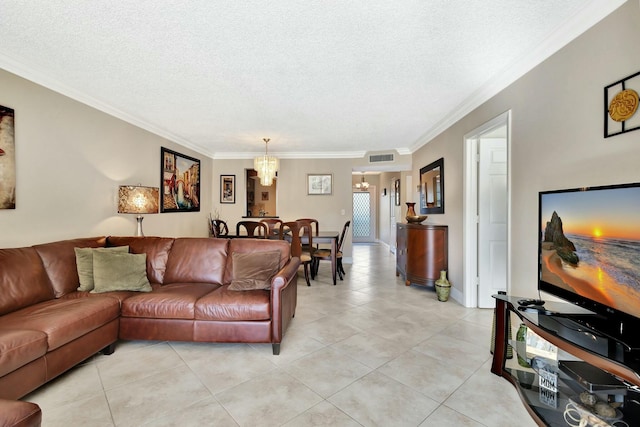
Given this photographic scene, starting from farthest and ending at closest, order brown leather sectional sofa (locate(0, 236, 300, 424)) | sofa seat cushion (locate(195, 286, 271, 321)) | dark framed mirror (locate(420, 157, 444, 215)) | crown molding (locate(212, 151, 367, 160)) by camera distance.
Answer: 1. crown molding (locate(212, 151, 367, 160))
2. dark framed mirror (locate(420, 157, 444, 215))
3. sofa seat cushion (locate(195, 286, 271, 321))
4. brown leather sectional sofa (locate(0, 236, 300, 424))

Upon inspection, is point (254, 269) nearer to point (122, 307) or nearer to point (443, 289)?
point (122, 307)

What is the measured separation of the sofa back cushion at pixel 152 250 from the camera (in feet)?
9.72

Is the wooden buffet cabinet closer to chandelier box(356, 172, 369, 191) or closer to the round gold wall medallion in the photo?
the round gold wall medallion

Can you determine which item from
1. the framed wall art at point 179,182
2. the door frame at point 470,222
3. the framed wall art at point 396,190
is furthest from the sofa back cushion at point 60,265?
the framed wall art at point 396,190

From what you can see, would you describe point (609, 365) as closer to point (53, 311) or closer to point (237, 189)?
point (53, 311)

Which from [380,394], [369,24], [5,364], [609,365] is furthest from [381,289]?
[5,364]

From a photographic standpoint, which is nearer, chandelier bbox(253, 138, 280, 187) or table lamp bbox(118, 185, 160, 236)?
table lamp bbox(118, 185, 160, 236)

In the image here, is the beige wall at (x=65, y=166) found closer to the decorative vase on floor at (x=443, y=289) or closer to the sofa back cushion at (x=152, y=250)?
the sofa back cushion at (x=152, y=250)

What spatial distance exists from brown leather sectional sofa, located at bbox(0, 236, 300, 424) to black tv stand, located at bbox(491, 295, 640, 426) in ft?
5.73

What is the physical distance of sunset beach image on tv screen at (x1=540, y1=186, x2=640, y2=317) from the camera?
1.28m

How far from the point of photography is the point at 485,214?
11.2ft

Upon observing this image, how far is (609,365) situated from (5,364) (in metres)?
2.97

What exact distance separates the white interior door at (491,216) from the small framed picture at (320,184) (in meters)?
3.47

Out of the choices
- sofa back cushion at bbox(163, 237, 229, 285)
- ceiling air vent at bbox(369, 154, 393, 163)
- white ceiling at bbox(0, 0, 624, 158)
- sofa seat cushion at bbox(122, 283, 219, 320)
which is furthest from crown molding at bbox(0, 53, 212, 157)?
ceiling air vent at bbox(369, 154, 393, 163)
